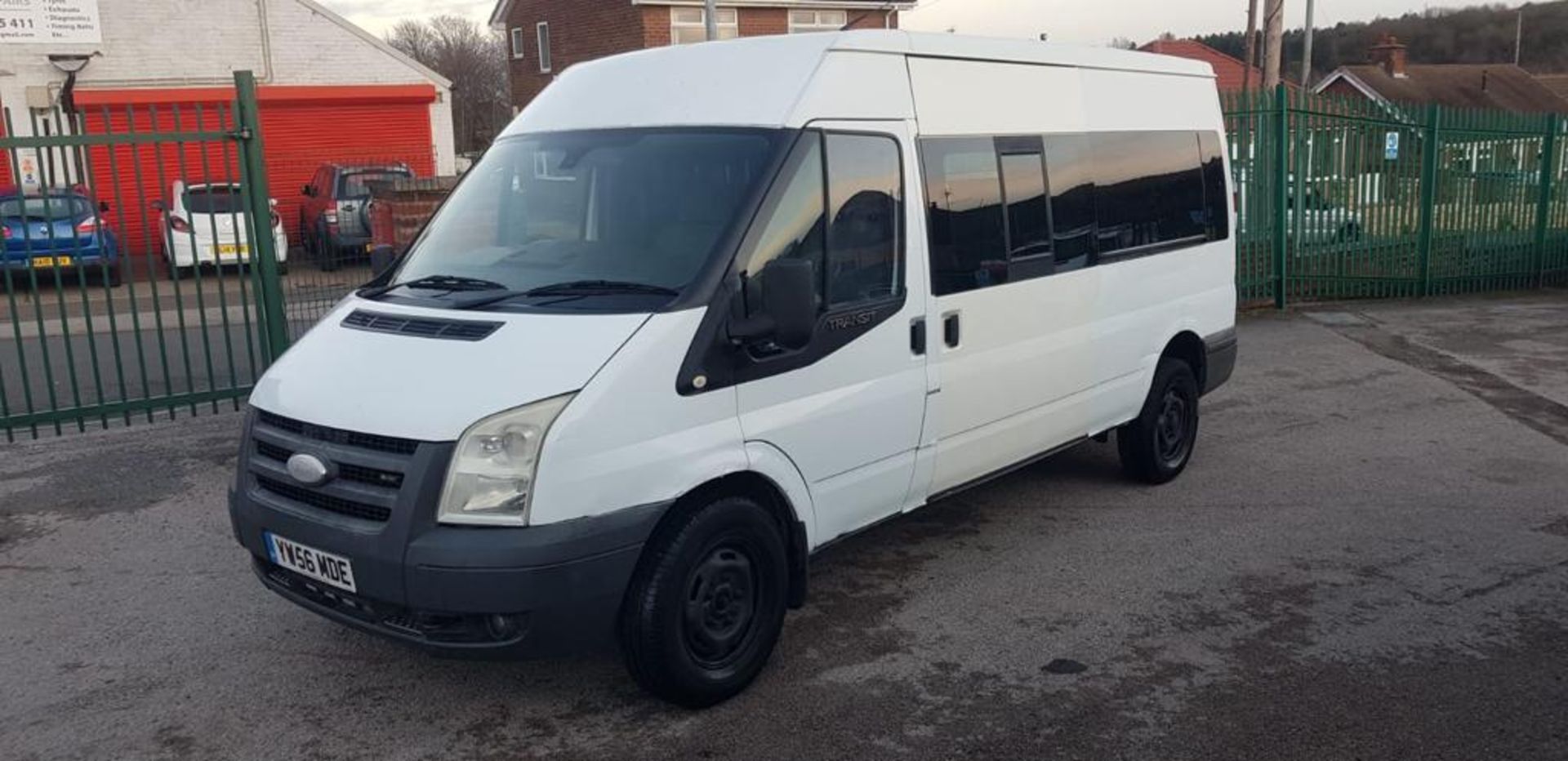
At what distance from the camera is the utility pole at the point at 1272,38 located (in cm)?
1559

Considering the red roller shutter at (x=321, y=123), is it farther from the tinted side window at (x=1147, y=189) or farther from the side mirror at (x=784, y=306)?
the side mirror at (x=784, y=306)

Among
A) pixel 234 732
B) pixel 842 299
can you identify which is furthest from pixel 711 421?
pixel 234 732

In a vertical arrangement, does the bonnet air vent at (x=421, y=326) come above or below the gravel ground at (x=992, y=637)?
above

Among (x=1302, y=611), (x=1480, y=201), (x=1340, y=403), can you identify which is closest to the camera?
(x=1302, y=611)

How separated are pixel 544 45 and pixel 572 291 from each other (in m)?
37.0

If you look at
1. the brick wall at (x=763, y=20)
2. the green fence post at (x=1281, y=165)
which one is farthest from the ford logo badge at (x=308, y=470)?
the brick wall at (x=763, y=20)

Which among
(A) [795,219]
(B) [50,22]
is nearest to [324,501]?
(A) [795,219]

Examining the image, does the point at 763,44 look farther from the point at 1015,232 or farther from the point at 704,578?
the point at 704,578

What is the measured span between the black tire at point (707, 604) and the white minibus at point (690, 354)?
0.4 inches

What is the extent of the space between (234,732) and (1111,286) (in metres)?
4.41

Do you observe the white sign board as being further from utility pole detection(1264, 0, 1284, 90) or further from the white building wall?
utility pole detection(1264, 0, 1284, 90)

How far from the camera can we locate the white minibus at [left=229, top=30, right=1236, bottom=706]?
12.3 ft

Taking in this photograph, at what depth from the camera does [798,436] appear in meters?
4.41

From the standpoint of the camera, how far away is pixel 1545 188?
15.1 meters
